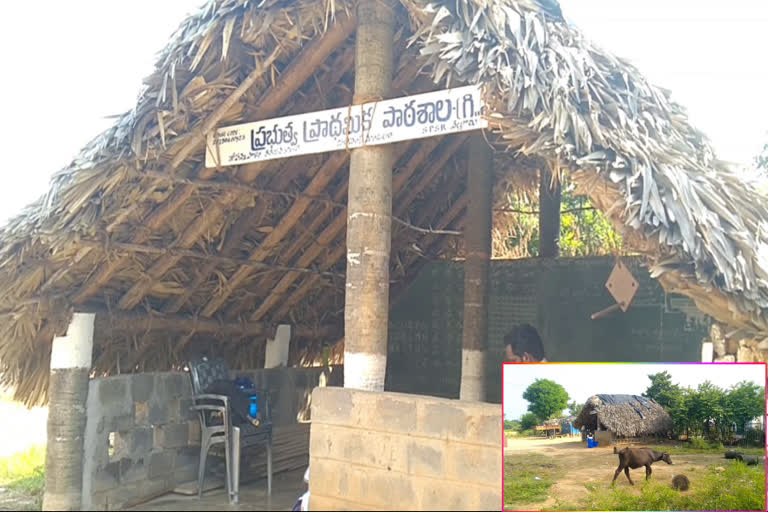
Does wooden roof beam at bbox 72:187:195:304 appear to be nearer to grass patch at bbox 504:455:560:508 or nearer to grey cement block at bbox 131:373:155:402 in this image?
grey cement block at bbox 131:373:155:402

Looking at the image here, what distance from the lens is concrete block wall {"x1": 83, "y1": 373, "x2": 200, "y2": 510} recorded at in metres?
5.62

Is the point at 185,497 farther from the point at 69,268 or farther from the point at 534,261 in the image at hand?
the point at 534,261

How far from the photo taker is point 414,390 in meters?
9.68

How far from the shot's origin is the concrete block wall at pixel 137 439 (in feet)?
18.4

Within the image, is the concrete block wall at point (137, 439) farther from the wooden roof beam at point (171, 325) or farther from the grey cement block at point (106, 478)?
the wooden roof beam at point (171, 325)

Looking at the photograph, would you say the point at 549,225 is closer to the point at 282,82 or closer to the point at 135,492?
the point at 282,82

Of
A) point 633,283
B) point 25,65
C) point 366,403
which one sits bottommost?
point 366,403

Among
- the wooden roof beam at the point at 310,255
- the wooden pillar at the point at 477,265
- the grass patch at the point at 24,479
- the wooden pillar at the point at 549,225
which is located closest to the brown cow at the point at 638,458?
the wooden pillar at the point at 477,265

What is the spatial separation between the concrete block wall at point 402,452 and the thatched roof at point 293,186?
132cm

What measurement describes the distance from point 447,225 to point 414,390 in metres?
2.49

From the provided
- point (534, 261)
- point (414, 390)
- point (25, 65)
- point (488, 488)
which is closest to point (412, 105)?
point (488, 488)

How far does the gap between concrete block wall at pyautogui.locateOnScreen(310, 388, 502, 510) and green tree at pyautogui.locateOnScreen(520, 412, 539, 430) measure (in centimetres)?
13

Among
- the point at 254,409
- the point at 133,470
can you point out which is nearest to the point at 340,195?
the point at 254,409

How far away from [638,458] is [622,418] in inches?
9.4
